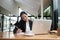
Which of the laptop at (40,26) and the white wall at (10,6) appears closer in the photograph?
the laptop at (40,26)

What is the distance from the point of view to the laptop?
6.02ft

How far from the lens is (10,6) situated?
6.34 m

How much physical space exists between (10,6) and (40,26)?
4.67m

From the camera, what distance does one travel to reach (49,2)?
6348 millimetres

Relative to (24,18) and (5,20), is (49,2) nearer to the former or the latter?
(5,20)

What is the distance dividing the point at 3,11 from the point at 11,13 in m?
0.64

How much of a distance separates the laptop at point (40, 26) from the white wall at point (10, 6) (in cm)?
410

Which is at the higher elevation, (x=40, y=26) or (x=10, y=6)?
(x=10, y=6)

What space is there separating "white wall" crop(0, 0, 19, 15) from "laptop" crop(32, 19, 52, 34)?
4.10 meters

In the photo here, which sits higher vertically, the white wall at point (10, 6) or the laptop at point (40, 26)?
the white wall at point (10, 6)

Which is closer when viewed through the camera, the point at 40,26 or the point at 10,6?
the point at 40,26

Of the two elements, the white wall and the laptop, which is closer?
the laptop

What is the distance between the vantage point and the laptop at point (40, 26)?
6.02 ft

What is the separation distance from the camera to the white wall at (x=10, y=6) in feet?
19.1
